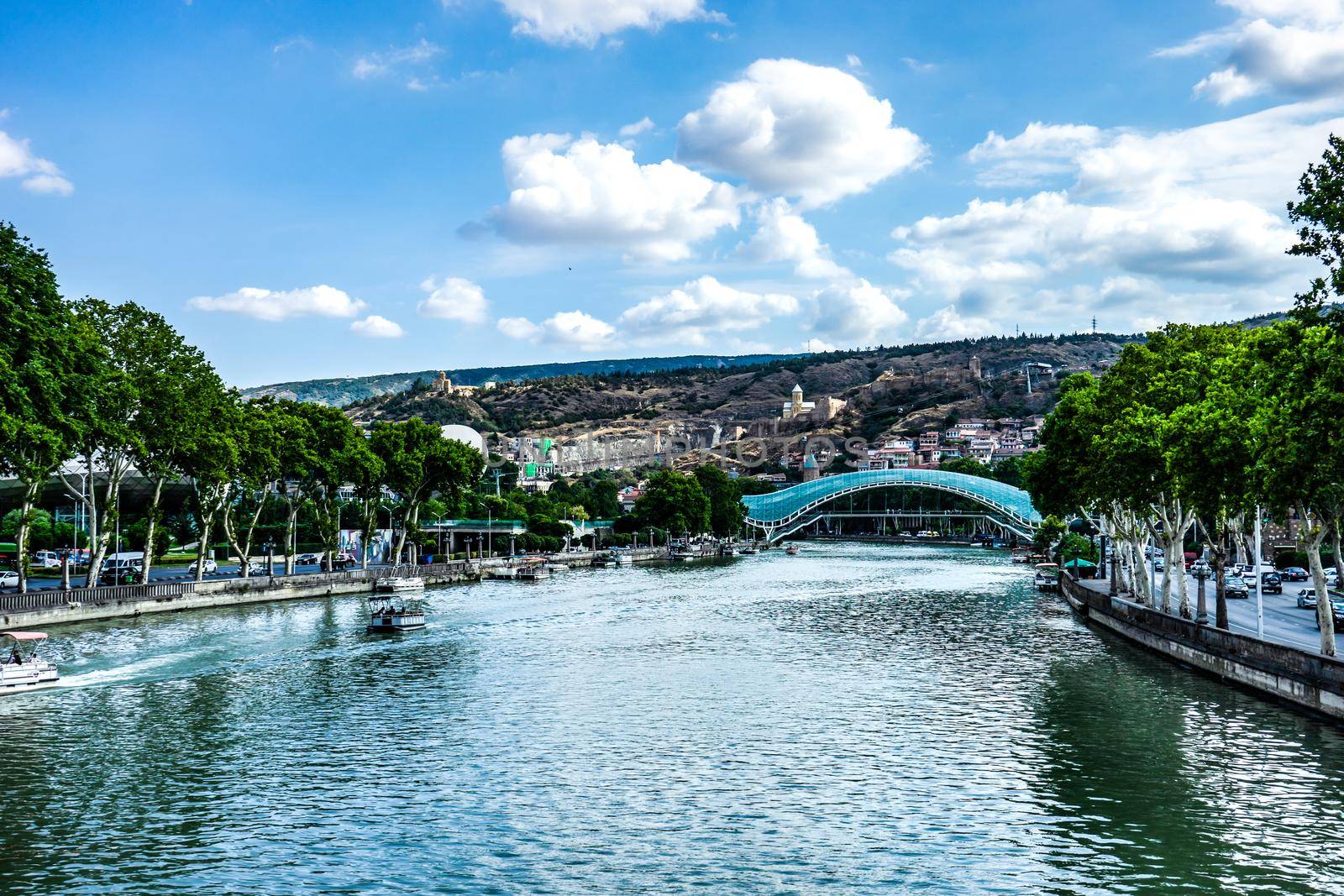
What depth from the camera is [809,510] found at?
643ft

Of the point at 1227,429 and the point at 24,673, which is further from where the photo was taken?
the point at 24,673

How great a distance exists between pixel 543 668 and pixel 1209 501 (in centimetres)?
2450

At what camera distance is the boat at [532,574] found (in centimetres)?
9437

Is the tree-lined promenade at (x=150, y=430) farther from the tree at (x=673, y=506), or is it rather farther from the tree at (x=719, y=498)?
the tree at (x=719, y=498)

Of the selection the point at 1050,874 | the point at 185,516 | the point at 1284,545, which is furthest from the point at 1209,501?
the point at 185,516

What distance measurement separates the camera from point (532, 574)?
95.1 meters

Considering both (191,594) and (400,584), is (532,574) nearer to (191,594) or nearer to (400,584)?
(400,584)

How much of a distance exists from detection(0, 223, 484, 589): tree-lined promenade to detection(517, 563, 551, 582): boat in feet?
34.1

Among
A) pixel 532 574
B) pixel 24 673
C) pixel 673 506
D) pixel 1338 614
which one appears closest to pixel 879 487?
pixel 673 506

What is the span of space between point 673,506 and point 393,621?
304 ft

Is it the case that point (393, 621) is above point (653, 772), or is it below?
above

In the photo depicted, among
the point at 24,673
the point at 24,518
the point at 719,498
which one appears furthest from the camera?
the point at 719,498

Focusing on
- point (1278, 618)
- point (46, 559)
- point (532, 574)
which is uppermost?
point (46, 559)

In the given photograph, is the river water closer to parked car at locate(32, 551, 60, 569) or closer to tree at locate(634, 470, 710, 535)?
parked car at locate(32, 551, 60, 569)
